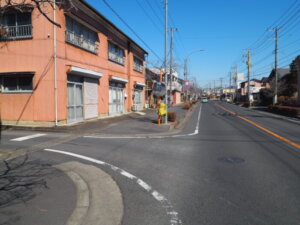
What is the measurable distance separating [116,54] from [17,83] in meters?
10.7

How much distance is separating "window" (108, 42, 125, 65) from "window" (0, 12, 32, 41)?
8064 millimetres

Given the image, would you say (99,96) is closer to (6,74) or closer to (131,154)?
(6,74)

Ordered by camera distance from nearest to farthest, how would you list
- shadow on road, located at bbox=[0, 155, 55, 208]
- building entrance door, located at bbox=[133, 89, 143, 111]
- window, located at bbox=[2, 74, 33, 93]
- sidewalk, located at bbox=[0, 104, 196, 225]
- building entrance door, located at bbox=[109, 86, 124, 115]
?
1. sidewalk, located at bbox=[0, 104, 196, 225]
2. shadow on road, located at bbox=[0, 155, 55, 208]
3. window, located at bbox=[2, 74, 33, 93]
4. building entrance door, located at bbox=[109, 86, 124, 115]
5. building entrance door, located at bbox=[133, 89, 143, 111]

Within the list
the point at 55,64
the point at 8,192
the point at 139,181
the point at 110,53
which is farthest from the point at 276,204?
the point at 110,53

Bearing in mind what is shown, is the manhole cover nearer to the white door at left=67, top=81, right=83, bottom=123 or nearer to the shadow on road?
the shadow on road

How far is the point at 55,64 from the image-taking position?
1371cm

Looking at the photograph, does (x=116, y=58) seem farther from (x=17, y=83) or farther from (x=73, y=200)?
(x=73, y=200)

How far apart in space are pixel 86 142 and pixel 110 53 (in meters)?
13.3

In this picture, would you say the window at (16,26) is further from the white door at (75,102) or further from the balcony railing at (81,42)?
the white door at (75,102)

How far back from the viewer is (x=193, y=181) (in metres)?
5.42

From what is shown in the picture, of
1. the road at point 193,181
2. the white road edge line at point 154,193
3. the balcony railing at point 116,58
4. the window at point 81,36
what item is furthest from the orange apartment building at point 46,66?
the white road edge line at point 154,193

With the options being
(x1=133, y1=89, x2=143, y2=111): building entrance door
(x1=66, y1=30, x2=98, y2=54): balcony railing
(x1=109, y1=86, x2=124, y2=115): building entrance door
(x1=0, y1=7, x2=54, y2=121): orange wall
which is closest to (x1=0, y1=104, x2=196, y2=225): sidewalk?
(x1=0, y1=7, x2=54, y2=121): orange wall

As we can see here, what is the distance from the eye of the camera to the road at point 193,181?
12.6 feet

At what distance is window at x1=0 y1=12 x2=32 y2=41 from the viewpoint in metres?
14.1
